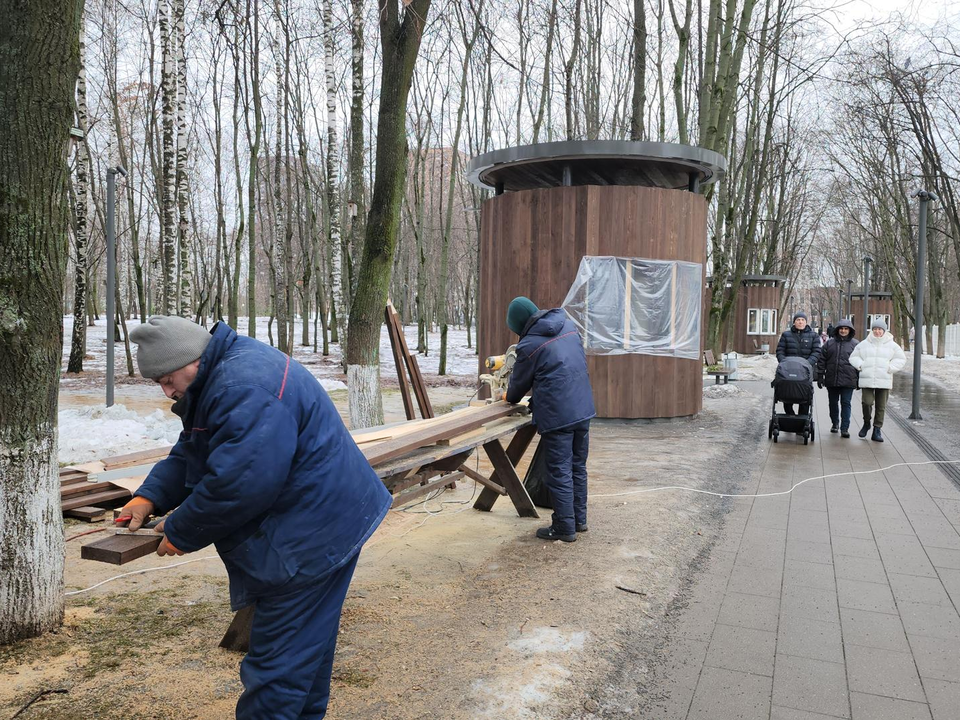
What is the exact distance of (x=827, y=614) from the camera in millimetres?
4379

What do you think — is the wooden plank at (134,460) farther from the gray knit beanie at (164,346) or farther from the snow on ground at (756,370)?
the snow on ground at (756,370)

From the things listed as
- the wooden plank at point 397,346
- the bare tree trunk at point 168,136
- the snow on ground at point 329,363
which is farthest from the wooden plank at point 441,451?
the bare tree trunk at point 168,136

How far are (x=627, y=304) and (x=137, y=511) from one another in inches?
371

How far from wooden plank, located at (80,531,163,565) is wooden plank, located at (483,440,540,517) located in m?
3.33

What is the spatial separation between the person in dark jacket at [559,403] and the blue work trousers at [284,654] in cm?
319

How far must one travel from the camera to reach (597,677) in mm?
3535

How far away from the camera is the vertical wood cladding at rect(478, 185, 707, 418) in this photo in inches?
446

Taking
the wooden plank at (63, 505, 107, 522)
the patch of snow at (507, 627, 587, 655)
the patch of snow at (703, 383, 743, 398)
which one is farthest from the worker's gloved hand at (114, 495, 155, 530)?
the patch of snow at (703, 383, 743, 398)

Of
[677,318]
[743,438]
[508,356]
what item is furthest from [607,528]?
→ [677,318]

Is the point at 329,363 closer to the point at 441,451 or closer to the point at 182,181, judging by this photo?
the point at 182,181

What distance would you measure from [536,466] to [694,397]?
6417 millimetres

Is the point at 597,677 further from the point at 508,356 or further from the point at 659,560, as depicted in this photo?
the point at 508,356

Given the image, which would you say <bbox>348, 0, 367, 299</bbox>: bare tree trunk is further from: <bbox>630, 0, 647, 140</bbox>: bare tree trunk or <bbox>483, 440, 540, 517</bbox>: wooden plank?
<bbox>630, 0, 647, 140</bbox>: bare tree trunk

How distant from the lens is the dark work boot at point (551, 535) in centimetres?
558
